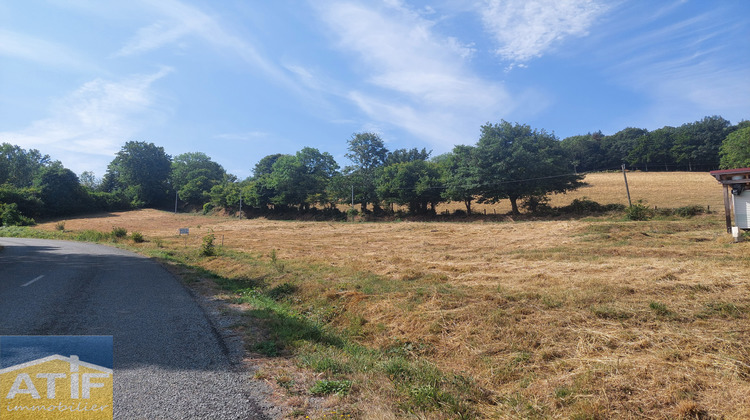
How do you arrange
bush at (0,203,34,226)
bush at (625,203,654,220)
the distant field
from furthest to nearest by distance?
bush at (0,203,34,226)
the distant field
bush at (625,203,654,220)

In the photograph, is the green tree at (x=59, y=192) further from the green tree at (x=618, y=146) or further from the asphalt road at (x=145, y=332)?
the green tree at (x=618, y=146)

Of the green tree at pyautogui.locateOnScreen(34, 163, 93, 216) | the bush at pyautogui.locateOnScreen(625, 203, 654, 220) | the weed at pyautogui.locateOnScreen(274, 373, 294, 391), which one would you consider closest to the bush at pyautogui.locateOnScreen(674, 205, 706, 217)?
the bush at pyautogui.locateOnScreen(625, 203, 654, 220)

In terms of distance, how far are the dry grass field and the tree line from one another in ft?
90.6

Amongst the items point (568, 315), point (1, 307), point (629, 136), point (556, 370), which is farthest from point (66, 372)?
point (629, 136)

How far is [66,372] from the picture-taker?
3.79 meters

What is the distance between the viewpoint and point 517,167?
41.9 meters

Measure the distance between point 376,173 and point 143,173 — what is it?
5772 centimetres

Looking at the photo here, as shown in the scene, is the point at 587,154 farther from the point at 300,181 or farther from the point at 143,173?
the point at 143,173

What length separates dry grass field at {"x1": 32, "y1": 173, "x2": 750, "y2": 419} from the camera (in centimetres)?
374

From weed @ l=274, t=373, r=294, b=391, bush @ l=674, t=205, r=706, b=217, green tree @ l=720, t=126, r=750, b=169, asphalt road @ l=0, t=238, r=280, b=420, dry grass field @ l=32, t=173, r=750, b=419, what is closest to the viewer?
asphalt road @ l=0, t=238, r=280, b=420

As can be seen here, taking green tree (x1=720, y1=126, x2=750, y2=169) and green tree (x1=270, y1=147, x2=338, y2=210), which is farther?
green tree (x1=270, y1=147, x2=338, y2=210)

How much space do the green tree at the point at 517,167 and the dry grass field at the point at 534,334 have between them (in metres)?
29.1

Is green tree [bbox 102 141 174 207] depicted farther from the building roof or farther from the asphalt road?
the building roof

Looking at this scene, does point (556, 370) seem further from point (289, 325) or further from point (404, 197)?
point (404, 197)
